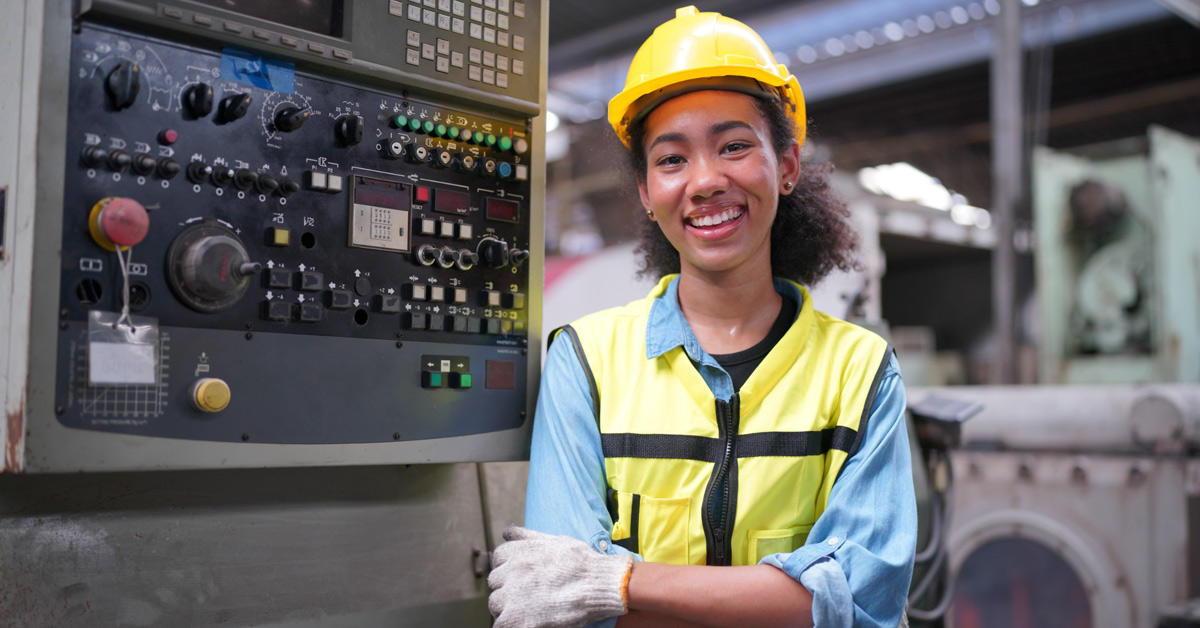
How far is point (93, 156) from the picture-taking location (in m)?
0.98

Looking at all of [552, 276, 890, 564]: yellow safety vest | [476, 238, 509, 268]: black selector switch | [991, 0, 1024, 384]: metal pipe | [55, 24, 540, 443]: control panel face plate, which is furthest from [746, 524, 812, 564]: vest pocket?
[991, 0, 1024, 384]: metal pipe

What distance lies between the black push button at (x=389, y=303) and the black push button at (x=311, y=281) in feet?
0.28

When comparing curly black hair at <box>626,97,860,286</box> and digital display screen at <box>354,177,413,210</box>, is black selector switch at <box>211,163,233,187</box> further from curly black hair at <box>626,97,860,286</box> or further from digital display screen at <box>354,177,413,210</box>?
curly black hair at <box>626,97,860,286</box>

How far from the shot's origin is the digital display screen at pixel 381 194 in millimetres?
1210

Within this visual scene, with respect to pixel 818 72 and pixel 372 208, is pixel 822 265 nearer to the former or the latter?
pixel 372 208

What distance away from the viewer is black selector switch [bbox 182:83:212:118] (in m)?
1.04

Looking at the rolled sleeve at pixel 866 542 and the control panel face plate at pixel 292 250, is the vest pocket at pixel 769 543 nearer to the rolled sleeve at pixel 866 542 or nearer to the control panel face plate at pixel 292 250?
the rolled sleeve at pixel 866 542

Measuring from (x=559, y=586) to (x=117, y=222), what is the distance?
0.66 meters

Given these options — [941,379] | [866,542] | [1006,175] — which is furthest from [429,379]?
[941,379]

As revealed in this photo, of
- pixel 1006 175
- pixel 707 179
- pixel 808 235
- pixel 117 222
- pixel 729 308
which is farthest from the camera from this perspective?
pixel 1006 175

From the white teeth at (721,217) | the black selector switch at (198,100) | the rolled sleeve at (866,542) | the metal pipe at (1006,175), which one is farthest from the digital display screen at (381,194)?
the metal pipe at (1006,175)

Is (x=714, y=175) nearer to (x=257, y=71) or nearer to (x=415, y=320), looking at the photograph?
(x=415, y=320)

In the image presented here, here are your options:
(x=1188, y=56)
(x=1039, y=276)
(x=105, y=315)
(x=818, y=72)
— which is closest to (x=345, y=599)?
(x=105, y=315)

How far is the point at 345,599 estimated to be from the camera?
1.27m
